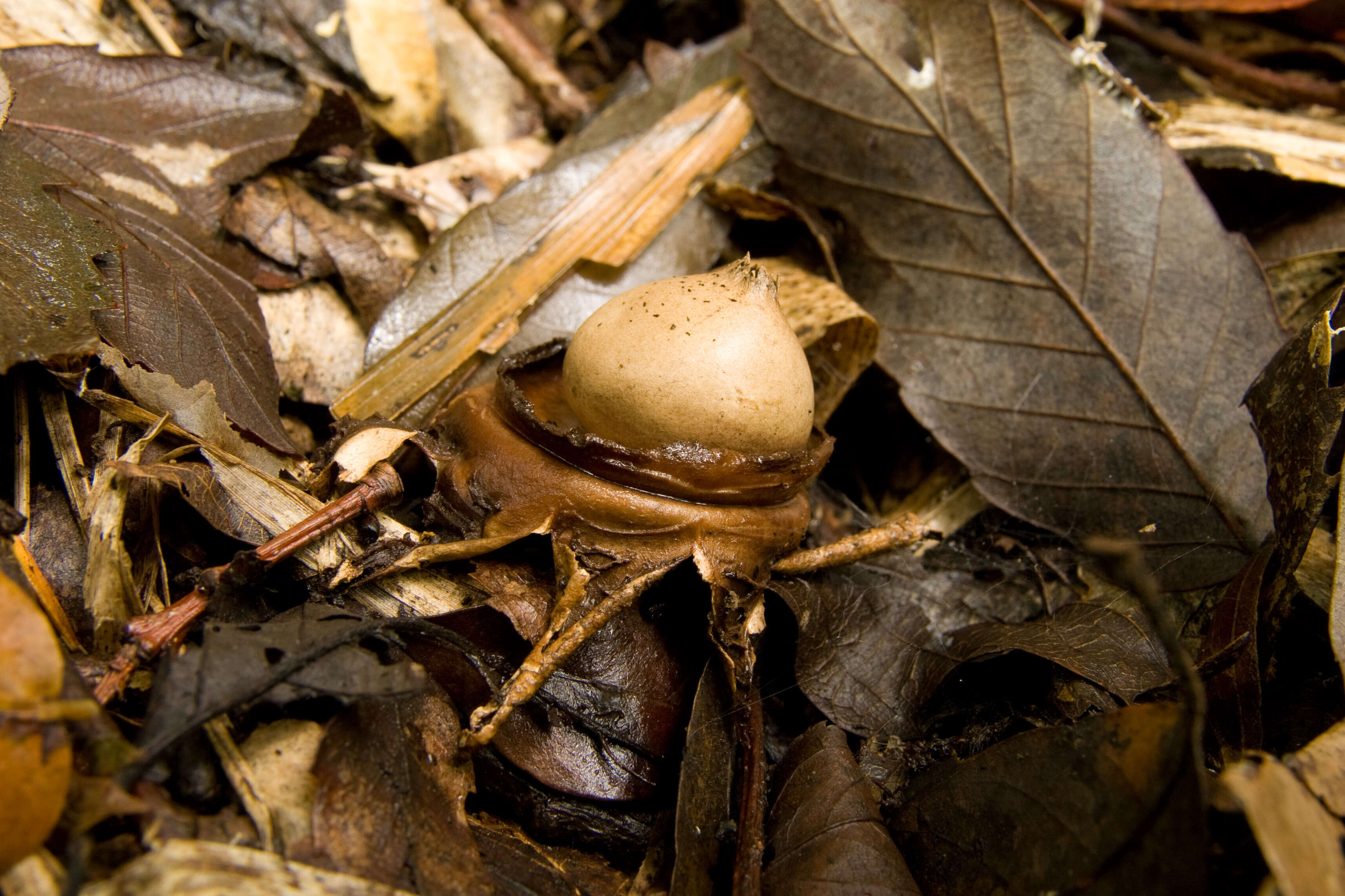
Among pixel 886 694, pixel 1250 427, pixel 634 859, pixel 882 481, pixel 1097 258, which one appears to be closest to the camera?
pixel 634 859

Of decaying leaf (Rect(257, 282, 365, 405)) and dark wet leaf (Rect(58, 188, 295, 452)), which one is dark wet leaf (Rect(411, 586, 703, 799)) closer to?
dark wet leaf (Rect(58, 188, 295, 452))

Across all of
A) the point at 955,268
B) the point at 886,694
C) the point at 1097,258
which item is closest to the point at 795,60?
the point at 955,268

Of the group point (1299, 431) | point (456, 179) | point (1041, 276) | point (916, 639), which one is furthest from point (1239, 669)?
point (456, 179)

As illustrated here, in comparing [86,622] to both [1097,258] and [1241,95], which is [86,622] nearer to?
[1097,258]

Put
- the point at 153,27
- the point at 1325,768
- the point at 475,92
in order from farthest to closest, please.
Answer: the point at 475,92, the point at 153,27, the point at 1325,768

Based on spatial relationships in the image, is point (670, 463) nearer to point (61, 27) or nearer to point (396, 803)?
point (396, 803)
